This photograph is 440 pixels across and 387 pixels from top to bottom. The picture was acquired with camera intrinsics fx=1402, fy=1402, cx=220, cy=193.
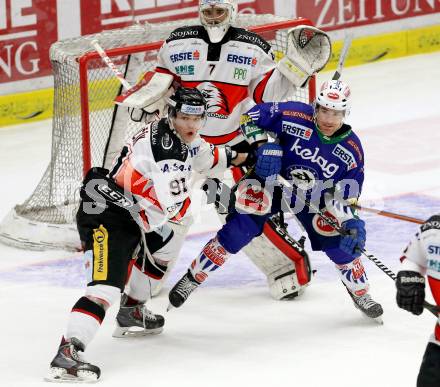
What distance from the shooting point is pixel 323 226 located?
615 cm

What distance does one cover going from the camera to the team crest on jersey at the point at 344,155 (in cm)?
605

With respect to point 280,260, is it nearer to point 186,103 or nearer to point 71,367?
point 186,103

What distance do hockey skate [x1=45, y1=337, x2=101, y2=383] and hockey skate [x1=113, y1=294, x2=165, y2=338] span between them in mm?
572

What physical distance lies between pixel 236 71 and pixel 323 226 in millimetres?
1009

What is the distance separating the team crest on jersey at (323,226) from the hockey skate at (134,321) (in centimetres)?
81

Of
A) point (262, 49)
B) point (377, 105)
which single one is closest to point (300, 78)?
point (262, 49)

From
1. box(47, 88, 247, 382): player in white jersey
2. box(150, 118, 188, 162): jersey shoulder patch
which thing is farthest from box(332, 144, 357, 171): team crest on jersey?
box(150, 118, 188, 162): jersey shoulder patch

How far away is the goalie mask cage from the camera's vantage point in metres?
7.29

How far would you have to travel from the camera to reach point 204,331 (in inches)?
243

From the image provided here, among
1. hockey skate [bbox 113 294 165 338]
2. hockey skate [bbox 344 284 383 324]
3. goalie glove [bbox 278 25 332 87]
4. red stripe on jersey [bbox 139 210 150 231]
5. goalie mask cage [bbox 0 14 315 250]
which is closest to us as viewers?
red stripe on jersey [bbox 139 210 150 231]

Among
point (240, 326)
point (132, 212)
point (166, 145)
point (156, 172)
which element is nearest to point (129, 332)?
point (240, 326)

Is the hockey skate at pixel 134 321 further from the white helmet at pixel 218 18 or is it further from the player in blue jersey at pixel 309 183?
the white helmet at pixel 218 18

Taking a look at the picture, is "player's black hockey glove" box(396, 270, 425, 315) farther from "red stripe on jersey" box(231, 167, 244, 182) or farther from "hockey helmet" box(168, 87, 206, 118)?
"red stripe on jersey" box(231, 167, 244, 182)

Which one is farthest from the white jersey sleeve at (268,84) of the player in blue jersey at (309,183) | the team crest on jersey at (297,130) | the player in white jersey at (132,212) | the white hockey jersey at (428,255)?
the white hockey jersey at (428,255)
